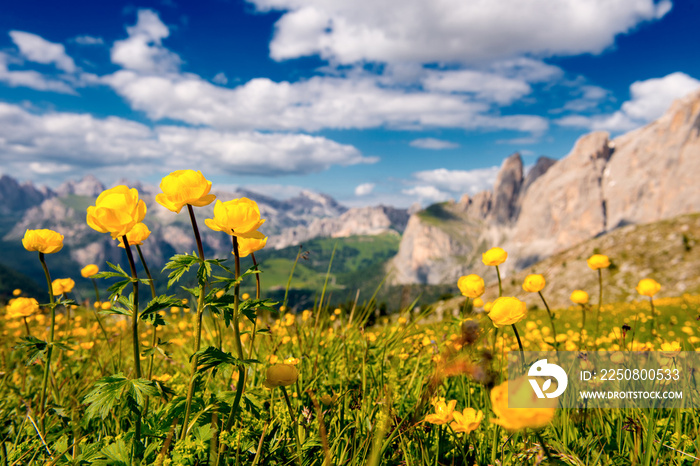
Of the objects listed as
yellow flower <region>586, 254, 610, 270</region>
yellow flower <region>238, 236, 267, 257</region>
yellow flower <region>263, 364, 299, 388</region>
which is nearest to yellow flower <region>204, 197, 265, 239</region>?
yellow flower <region>238, 236, 267, 257</region>

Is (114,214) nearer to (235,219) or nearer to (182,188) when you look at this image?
(182,188)

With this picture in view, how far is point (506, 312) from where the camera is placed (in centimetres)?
204

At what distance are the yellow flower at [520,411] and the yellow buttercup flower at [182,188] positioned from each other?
1.65m

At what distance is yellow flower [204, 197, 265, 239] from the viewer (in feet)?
5.80

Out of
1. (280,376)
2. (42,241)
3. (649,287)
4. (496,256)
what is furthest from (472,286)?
(42,241)

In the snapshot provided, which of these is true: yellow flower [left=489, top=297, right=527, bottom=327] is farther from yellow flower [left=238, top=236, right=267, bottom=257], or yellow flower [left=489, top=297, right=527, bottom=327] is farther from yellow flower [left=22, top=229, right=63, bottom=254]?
yellow flower [left=22, top=229, right=63, bottom=254]

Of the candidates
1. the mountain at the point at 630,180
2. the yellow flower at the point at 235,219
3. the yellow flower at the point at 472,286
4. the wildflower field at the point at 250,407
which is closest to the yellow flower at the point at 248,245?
the wildflower field at the point at 250,407

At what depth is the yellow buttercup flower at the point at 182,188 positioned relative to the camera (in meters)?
1.83

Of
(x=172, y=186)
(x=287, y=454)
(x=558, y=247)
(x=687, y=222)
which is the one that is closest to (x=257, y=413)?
(x=287, y=454)

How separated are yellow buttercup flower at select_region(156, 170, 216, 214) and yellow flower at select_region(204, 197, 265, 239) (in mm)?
144

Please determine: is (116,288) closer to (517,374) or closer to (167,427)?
(167,427)

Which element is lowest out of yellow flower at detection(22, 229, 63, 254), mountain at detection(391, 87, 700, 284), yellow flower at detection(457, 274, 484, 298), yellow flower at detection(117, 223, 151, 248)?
yellow flower at detection(457, 274, 484, 298)

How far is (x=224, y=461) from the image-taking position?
2.04 m

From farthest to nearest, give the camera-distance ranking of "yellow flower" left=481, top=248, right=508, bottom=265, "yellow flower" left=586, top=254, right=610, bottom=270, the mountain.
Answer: the mountain
"yellow flower" left=586, top=254, right=610, bottom=270
"yellow flower" left=481, top=248, right=508, bottom=265
